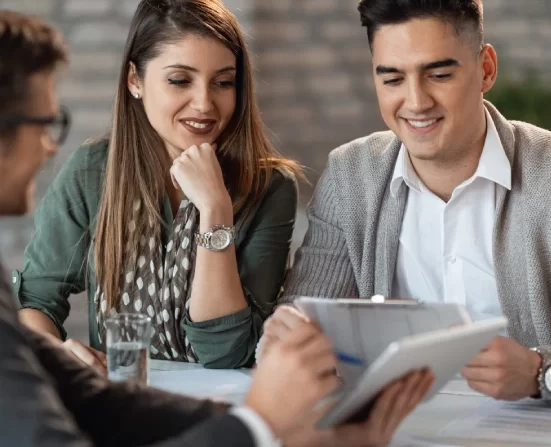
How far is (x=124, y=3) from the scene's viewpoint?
4336mm

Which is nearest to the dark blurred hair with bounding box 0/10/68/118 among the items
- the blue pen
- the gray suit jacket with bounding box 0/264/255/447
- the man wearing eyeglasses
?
the man wearing eyeglasses

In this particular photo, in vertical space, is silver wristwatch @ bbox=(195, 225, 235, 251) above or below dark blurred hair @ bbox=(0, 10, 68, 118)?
below

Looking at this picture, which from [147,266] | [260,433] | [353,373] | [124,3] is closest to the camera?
[260,433]

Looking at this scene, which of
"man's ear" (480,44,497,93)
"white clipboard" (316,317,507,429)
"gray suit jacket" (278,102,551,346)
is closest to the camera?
"white clipboard" (316,317,507,429)

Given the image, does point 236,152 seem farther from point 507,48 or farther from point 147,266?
point 507,48

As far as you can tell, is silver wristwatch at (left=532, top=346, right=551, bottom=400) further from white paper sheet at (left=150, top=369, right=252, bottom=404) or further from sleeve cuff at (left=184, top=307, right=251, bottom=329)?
sleeve cuff at (left=184, top=307, right=251, bottom=329)

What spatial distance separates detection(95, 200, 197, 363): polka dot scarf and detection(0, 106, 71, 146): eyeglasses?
2.92 ft

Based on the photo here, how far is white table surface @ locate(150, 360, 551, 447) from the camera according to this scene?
4.45 feet

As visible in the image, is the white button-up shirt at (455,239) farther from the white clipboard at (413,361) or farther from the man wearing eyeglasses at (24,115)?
the man wearing eyeglasses at (24,115)

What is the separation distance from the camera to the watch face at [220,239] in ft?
6.62

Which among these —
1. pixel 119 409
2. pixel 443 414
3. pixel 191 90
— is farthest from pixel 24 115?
pixel 191 90

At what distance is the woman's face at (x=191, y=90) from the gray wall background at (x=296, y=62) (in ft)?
7.23

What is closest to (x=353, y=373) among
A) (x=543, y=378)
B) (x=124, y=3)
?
(x=543, y=378)

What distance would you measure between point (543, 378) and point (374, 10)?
857mm
